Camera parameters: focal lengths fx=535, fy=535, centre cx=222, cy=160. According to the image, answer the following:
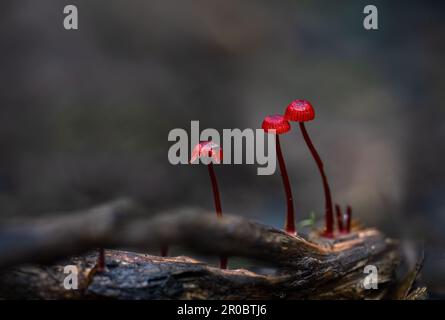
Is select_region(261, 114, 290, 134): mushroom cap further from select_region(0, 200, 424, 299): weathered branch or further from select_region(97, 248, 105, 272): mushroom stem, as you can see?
select_region(97, 248, 105, 272): mushroom stem

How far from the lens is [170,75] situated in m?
5.40

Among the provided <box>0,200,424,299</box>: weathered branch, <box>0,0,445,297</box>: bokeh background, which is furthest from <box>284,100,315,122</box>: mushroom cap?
<box>0,0,445,297</box>: bokeh background

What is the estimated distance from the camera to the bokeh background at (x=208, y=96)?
15.9 ft

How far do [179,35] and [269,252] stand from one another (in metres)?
3.80

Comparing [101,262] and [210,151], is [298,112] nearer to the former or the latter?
[210,151]

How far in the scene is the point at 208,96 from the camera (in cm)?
530

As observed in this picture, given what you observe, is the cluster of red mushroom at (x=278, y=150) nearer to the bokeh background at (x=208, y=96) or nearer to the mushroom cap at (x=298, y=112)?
the mushroom cap at (x=298, y=112)

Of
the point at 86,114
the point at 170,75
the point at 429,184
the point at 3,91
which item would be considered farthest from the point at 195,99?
the point at 429,184

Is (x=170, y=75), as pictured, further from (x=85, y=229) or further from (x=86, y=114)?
(x=85, y=229)

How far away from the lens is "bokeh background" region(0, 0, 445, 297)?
191 inches

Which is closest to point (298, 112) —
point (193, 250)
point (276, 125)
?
point (276, 125)

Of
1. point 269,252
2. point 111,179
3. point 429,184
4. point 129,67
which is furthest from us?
point 129,67

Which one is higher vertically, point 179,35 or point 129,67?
Answer: point 179,35

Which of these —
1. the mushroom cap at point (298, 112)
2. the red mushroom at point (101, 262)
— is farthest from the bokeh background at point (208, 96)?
the red mushroom at point (101, 262)
